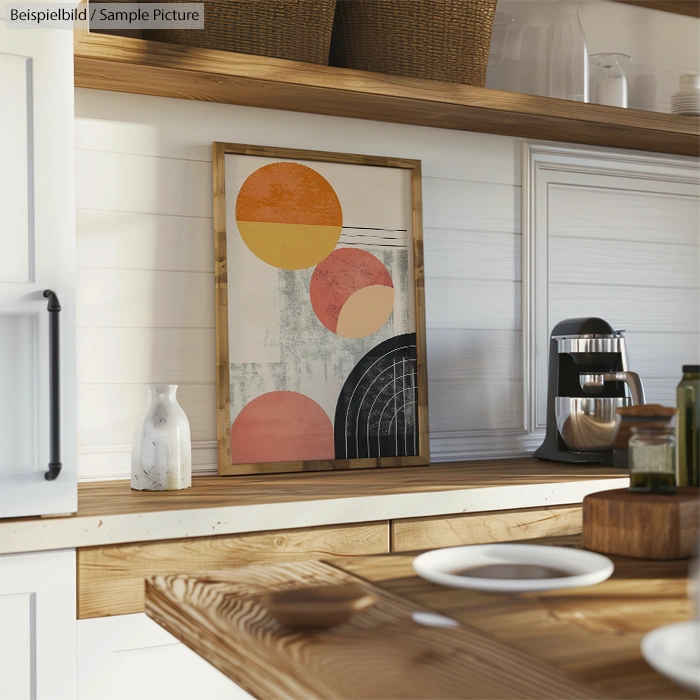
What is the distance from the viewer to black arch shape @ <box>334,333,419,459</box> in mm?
2146

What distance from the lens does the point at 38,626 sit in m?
1.42

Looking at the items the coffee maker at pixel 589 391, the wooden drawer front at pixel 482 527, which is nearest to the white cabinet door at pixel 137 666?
the wooden drawer front at pixel 482 527

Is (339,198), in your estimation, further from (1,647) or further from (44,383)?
(1,647)

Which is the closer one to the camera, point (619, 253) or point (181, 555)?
point (181, 555)

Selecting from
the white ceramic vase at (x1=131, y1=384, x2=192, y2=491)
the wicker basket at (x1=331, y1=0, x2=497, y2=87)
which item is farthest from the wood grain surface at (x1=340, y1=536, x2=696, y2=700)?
the wicker basket at (x1=331, y1=0, x2=497, y2=87)

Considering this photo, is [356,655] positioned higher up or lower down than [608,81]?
lower down

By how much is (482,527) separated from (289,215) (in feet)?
2.95

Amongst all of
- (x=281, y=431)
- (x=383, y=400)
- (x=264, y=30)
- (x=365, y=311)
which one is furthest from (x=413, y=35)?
(x=281, y=431)

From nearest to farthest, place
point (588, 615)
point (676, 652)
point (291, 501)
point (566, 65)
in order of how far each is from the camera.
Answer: point (676, 652), point (588, 615), point (291, 501), point (566, 65)

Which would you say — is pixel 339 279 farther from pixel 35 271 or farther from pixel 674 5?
pixel 674 5

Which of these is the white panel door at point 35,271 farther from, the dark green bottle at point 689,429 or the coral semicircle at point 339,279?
the dark green bottle at point 689,429

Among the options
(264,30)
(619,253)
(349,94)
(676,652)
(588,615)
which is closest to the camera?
(676,652)

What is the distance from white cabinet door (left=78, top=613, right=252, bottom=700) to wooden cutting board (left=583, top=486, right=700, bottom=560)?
83 centimetres

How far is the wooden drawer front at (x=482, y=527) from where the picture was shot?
170 cm
